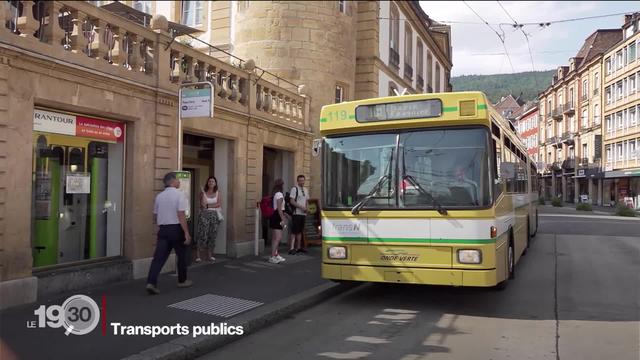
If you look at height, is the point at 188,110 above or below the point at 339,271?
above

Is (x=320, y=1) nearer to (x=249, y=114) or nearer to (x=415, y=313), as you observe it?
(x=249, y=114)

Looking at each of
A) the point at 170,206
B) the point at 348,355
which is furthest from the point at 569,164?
the point at 348,355

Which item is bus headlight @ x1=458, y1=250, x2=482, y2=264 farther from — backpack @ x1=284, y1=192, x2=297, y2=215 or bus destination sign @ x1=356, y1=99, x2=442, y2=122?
backpack @ x1=284, y1=192, x2=297, y2=215

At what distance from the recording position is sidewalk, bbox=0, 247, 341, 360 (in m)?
5.19

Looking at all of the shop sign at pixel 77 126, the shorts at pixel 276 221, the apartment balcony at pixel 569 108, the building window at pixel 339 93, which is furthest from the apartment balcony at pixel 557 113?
the shop sign at pixel 77 126

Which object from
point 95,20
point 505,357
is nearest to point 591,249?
point 505,357

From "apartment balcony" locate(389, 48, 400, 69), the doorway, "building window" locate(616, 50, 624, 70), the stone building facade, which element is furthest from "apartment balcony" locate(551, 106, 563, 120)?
the stone building facade

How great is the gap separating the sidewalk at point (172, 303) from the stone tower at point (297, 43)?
725 cm

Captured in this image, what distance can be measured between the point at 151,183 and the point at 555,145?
70.5 m

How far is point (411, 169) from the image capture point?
740 centimetres

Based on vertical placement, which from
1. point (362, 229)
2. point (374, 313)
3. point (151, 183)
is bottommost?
point (374, 313)

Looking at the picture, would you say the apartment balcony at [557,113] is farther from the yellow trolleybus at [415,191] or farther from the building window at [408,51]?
the yellow trolleybus at [415,191]

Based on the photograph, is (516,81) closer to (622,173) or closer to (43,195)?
(43,195)

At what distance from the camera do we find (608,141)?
52.5 meters
